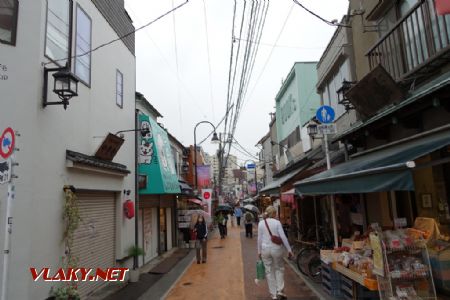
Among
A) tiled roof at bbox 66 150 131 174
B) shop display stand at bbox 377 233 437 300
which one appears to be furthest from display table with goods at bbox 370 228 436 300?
tiled roof at bbox 66 150 131 174

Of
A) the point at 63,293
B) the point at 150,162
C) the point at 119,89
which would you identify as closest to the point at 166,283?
the point at 63,293

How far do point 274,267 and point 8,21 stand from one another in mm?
7305

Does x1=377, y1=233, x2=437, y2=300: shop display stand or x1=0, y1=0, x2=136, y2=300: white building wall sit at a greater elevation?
x1=0, y1=0, x2=136, y2=300: white building wall

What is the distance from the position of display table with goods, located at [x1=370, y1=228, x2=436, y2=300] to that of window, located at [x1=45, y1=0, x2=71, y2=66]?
7.29 metres

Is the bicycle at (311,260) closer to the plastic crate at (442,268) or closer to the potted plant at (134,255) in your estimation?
the plastic crate at (442,268)

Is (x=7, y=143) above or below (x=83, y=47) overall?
below

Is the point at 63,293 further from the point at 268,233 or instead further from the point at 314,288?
the point at 314,288

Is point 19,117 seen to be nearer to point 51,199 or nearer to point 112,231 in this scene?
point 51,199

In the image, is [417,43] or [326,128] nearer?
[417,43]

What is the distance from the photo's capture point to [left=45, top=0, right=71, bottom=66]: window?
25.8 ft

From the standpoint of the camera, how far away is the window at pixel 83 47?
934 cm

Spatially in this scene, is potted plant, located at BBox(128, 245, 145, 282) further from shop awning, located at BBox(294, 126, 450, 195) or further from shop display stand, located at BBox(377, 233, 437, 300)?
shop display stand, located at BBox(377, 233, 437, 300)

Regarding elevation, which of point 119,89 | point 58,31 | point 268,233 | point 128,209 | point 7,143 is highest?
point 119,89

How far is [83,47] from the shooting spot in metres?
9.80
